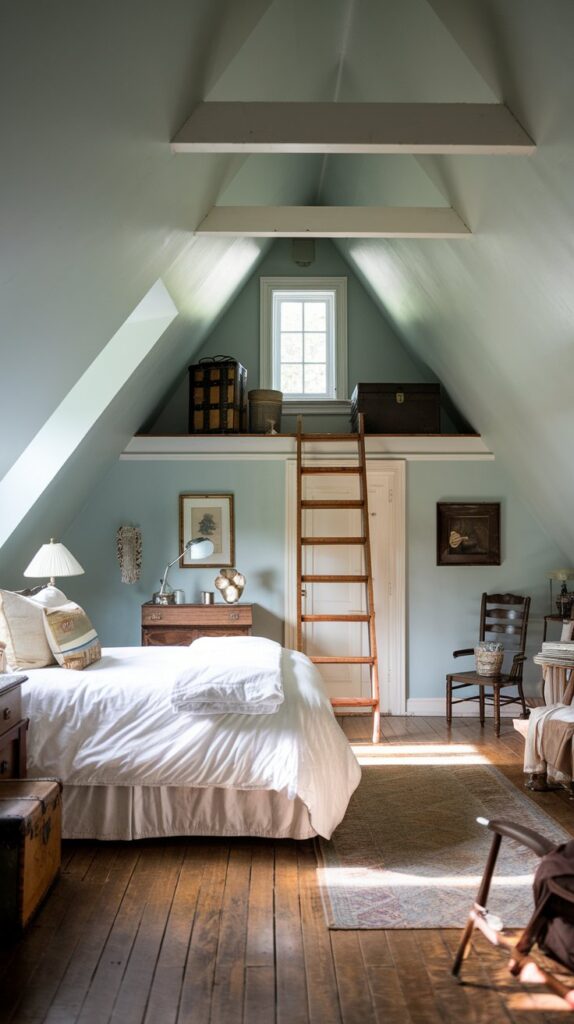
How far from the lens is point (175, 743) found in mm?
3326

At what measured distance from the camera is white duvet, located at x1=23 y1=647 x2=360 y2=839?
10.7 ft

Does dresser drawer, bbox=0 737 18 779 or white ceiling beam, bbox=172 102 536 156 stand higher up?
white ceiling beam, bbox=172 102 536 156

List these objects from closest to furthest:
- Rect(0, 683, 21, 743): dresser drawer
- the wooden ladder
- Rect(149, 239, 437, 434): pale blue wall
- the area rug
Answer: the area rug → Rect(0, 683, 21, 743): dresser drawer → the wooden ladder → Rect(149, 239, 437, 434): pale blue wall

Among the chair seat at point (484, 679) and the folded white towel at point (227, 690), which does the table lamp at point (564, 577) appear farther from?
the folded white towel at point (227, 690)

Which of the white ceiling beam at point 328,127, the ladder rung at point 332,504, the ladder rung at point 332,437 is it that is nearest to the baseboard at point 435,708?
the ladder rung at point 332,504

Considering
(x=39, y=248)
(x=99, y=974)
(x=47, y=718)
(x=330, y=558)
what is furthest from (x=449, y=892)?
(x=330, y=558)

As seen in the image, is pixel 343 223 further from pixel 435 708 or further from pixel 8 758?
pixel 435 708

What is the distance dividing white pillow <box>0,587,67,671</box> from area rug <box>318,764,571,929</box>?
1.59m

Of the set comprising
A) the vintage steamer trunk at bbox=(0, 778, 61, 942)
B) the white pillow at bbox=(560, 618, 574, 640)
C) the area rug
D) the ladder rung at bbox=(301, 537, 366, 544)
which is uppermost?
the ladder rung at bbox=(301, 537, 366, 544)

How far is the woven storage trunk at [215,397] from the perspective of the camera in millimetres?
6129

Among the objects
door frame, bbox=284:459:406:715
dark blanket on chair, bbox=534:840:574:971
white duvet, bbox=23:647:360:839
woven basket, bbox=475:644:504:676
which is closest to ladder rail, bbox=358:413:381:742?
door frame, bbox=284:459:406:715

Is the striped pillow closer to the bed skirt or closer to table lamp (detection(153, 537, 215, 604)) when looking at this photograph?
the bed skirt

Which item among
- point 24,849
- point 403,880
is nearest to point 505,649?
point 403,880

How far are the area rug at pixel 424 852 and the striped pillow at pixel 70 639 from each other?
1440mm
